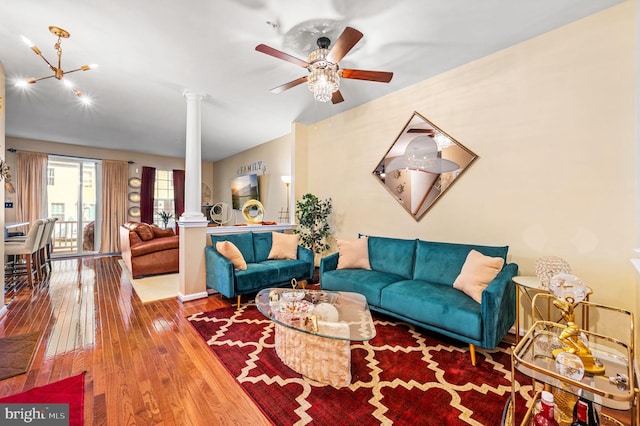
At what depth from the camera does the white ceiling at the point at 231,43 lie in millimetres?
2107

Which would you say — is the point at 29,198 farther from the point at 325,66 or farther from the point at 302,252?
the point at 325,66

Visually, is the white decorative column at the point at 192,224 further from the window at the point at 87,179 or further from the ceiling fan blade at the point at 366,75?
the window at the point at 87,179

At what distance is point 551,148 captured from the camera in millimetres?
2402

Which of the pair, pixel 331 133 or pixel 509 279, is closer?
pixel 509 279

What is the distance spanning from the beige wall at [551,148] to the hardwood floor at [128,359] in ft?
9.04

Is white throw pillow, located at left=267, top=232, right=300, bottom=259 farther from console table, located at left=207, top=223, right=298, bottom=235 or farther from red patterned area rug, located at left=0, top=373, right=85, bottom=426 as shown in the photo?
red patterned area rug, located at left=0, top=373, right=85, bottom=426

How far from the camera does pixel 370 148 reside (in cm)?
392

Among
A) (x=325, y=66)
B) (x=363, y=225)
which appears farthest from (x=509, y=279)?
(x=325, y=66)

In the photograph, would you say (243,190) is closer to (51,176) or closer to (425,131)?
(51,176)

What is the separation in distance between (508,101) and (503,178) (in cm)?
78

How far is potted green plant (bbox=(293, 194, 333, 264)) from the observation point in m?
4.42

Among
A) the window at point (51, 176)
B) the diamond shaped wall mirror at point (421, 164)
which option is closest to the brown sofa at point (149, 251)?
the window at point (51, 176)

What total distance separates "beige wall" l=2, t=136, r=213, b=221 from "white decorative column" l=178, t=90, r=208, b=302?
197 inches

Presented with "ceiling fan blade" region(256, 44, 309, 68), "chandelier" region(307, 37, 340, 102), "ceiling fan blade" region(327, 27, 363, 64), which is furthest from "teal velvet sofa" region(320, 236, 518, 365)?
"ceiling fan blade" region(256, 44, 309, 68)
